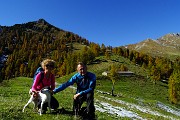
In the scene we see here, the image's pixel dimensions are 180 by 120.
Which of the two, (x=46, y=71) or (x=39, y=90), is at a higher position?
(x=46, y=71)

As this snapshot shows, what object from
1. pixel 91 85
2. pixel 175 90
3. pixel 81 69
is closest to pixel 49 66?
pixel 81 69

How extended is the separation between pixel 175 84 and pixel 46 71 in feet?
294

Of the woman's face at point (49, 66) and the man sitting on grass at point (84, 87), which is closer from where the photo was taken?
the man sitting on grass at point (84, 87)

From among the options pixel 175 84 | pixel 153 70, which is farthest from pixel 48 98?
pixel 153 70

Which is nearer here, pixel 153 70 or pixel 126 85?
pixel 126 85

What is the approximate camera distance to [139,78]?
526ft

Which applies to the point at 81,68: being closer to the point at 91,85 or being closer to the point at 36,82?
the point at 91,85

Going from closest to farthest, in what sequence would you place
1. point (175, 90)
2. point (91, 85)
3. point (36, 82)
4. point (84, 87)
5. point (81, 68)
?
point (81, 68) < point (91, 85) < point (84, 87) < point (36, 82) < point (175, 90)

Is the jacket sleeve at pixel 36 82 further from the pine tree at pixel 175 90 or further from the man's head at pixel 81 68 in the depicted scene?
the pine tree at pixel 175 90

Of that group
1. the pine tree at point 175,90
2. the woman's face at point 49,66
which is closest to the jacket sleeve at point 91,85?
the woman's face at point 49,66

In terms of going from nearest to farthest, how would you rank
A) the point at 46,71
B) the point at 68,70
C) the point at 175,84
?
the point at 46,71, the point at 175,84, the point at 68,70

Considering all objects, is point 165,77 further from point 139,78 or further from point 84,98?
point 84,98

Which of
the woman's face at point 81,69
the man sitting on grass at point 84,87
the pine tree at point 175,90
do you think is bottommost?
the pine tree at point 175,90

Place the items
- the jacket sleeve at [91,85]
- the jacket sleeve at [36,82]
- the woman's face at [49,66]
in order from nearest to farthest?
the jacket sleeve at [91,85] < the woman's face at [49,66] < the jacket sleeve at [36,82]
